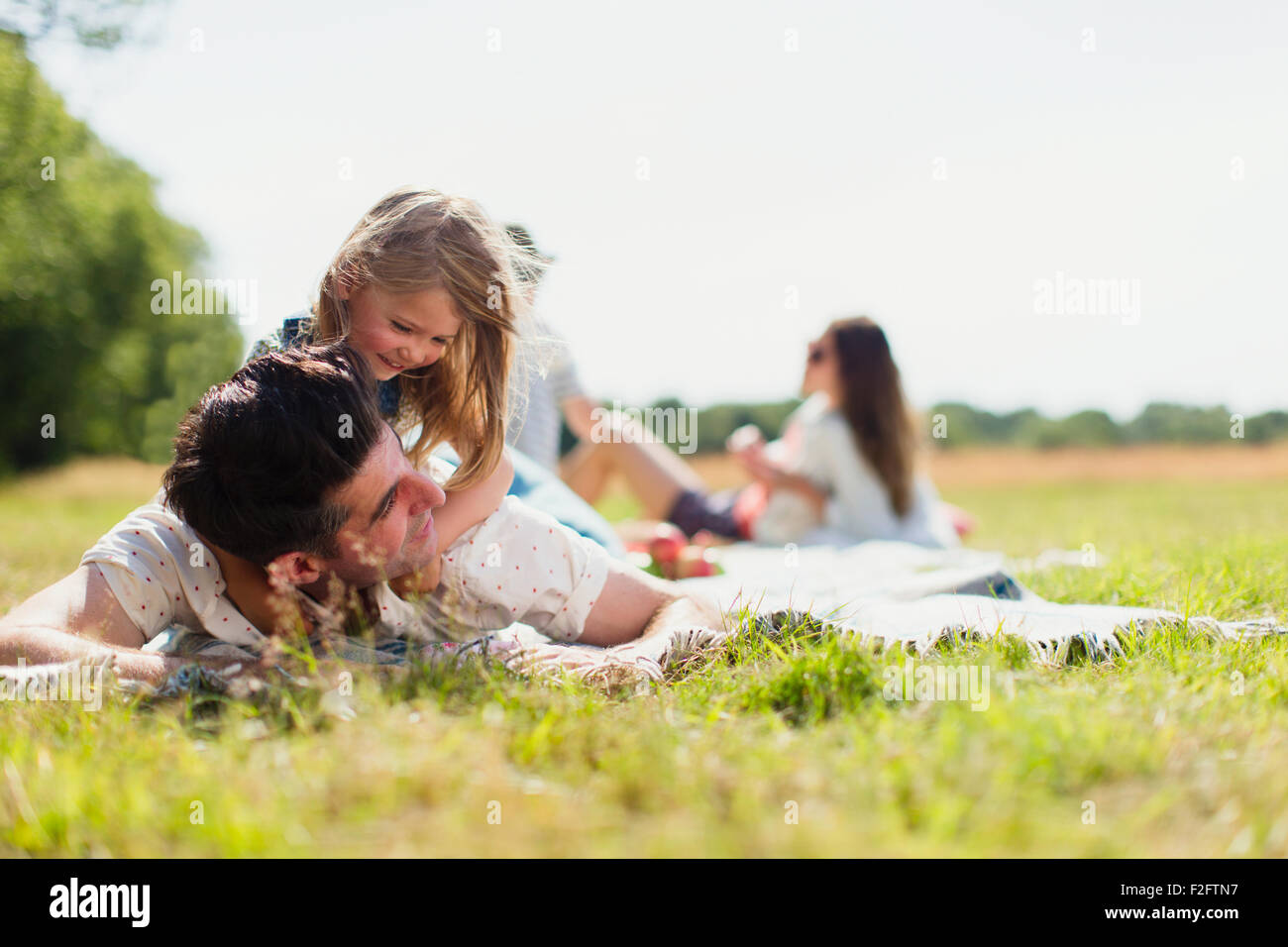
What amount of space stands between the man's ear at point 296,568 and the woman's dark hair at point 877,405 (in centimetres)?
475

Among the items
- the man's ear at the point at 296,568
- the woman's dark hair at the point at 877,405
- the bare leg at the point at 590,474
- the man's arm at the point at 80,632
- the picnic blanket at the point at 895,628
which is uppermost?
the woman's dark hair at the point at 877,405

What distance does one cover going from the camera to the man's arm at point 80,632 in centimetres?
212

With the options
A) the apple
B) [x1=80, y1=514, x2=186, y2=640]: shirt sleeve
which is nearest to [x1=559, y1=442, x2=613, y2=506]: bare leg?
the apple

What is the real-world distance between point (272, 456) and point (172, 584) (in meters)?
0.63

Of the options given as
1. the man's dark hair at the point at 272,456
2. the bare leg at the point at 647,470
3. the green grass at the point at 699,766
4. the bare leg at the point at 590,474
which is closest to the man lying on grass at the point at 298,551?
the man's dark hair at the point at 272,456

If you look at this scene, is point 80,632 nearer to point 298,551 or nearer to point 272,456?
→ point 298,551

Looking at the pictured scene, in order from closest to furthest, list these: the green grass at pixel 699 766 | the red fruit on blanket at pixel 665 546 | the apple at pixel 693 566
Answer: the green grass at pixel 699 766 → the apple at pixel 693 566 → the red fruit on blanket at pixel 665 546

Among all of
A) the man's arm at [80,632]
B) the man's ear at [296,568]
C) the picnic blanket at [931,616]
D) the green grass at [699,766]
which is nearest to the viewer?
the green grass at [699,766]

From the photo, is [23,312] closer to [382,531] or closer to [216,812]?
[382,531]

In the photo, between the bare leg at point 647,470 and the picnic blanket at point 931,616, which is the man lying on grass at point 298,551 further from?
the bare leg at point 647,470

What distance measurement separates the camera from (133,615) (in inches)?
94.3

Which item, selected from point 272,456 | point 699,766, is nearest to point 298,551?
point 272,456

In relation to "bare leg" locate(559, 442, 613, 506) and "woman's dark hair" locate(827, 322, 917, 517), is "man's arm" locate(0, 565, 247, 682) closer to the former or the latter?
"bare leg" locate(559, 442, 613, 506)
